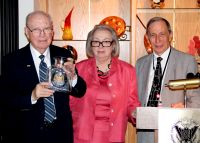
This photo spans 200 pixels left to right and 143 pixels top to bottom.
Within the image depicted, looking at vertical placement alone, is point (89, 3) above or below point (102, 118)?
above

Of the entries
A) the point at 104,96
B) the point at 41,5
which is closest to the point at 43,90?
the point at 104,96

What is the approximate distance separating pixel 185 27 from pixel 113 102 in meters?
1.50

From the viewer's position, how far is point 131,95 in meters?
2.40

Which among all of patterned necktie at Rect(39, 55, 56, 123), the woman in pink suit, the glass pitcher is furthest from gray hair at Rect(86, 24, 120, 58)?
the glass pitcher

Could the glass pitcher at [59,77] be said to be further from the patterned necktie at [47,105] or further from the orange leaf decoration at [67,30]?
the orange leaf decoration at [67,30]

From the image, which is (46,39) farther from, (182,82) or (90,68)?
(182,82)

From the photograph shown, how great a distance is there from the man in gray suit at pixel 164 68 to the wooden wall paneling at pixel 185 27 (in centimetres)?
79

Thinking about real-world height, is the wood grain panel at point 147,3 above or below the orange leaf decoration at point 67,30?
above

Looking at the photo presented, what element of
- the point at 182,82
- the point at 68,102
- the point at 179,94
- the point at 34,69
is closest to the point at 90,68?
the point at 68,102

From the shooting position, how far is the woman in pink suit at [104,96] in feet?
7.63

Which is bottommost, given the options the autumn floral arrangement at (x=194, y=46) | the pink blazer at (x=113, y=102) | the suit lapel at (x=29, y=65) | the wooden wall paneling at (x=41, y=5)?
the pink blazer at (x=113, y=102)

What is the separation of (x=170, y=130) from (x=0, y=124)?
72.3 inches

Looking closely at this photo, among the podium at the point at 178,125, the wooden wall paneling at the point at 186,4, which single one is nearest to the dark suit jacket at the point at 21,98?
the podium at the point at 178,125

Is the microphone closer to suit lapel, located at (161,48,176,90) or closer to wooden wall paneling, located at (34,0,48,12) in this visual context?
suit lapel, located at (161,48,176,90)
